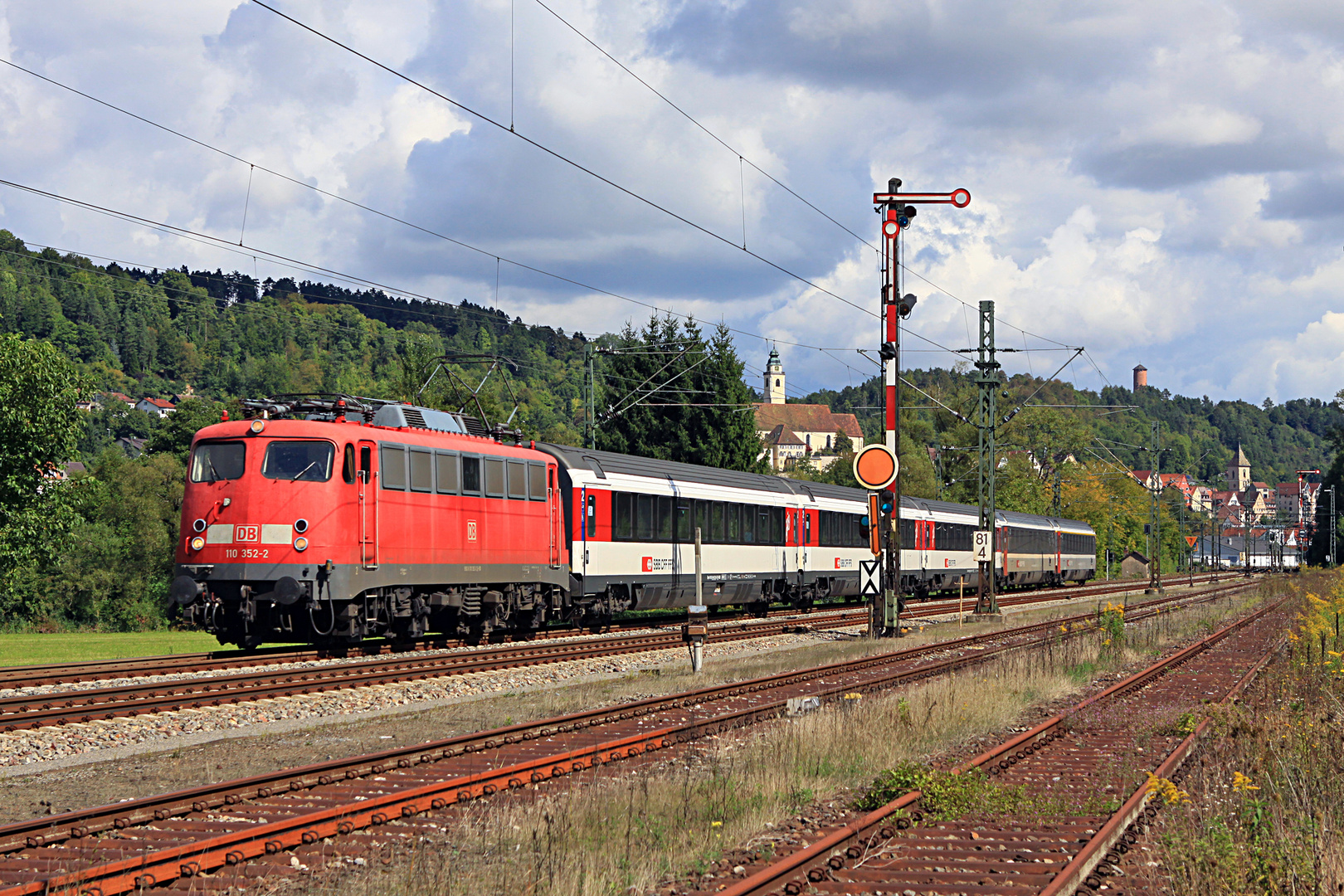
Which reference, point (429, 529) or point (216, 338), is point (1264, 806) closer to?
point (429, 529)

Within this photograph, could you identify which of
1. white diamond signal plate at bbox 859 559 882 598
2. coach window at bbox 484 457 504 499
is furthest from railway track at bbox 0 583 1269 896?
white diamond signal plate at bbox 859 559 882 598

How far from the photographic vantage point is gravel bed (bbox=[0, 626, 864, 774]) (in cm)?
1264

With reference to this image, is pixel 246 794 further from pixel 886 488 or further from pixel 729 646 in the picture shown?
pixel 886 488

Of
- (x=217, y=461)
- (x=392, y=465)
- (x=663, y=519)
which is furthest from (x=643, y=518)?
(x=217, y=461)

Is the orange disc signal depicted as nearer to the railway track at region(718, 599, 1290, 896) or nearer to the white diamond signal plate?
the white diamond signal plate

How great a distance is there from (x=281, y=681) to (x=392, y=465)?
15.6 ft

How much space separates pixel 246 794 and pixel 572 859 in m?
3.29

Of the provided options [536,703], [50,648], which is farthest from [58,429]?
[536,703]

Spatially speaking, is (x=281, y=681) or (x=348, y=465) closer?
(x=281, y=681)

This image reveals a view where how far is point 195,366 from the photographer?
18500 centimetres

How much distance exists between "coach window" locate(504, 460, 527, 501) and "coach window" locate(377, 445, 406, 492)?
3455mm

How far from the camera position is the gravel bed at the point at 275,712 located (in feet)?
41.5

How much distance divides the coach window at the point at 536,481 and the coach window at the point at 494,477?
1.01 m

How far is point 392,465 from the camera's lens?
20.5 metres
